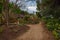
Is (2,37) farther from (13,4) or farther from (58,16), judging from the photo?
(13,4)

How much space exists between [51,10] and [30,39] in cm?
653

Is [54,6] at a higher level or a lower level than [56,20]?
higher

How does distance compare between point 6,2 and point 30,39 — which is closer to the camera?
point 30,39

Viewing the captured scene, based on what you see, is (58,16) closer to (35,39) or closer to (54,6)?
(54,6)

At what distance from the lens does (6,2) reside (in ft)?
46.6

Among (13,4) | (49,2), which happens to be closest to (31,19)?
(13,4)

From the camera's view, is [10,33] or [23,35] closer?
[10,33]

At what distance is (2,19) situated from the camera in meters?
16.1

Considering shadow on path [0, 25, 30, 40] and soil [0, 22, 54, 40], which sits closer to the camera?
shadow on path [0, 25, 30, 40]

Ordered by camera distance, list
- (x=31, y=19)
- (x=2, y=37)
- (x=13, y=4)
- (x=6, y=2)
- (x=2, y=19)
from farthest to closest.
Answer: (x=31, y=19) → (x=13, y=4) → (x=2, y=19) → (x=6, y=2) → (x=2, y=37)

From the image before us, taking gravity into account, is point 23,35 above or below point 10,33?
below

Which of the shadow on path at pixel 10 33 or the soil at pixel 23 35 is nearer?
the shadow on path at pixel 10 33

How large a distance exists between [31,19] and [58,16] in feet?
31.3

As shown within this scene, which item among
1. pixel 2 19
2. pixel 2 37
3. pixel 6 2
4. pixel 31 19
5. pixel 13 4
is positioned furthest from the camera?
pixel 31 19
